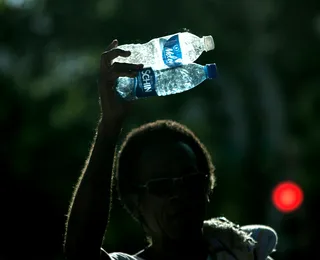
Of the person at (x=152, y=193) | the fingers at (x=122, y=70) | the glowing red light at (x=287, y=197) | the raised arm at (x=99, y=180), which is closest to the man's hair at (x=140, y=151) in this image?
the person at (x=152, y=193)

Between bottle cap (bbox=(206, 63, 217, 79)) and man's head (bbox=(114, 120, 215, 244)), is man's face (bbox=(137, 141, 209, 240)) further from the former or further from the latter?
bottle cap (bbox=(206, 63, 217, 79))

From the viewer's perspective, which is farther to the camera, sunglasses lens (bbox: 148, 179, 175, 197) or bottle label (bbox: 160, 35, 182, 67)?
bottle label (bbox: 160, 35, 182, 67)

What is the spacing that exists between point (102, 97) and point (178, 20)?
17996mm

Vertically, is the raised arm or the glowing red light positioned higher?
the raised arm

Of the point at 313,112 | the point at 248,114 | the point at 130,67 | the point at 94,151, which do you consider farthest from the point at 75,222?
the point at 248,114

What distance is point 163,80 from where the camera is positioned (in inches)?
148

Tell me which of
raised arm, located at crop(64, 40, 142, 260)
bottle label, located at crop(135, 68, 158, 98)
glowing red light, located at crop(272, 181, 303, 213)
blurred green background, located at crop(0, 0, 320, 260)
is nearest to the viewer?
raised arm, located at crop(64, 40, 142, 260)

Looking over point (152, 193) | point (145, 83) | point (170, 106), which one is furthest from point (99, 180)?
point (170, 106)

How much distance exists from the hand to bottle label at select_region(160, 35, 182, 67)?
0.33 metres

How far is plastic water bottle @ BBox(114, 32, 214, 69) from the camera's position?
12.4 feet

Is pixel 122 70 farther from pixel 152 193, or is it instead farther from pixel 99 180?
pixel 152 193

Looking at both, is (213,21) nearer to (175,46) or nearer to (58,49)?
(58,49)

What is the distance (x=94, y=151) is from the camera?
3438 mm

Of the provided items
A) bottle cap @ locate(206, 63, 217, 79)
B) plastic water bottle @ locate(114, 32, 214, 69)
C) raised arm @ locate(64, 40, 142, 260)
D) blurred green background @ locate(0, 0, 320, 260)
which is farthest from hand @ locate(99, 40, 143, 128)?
blurred green background @ locate(0, 0, 320, 260)
